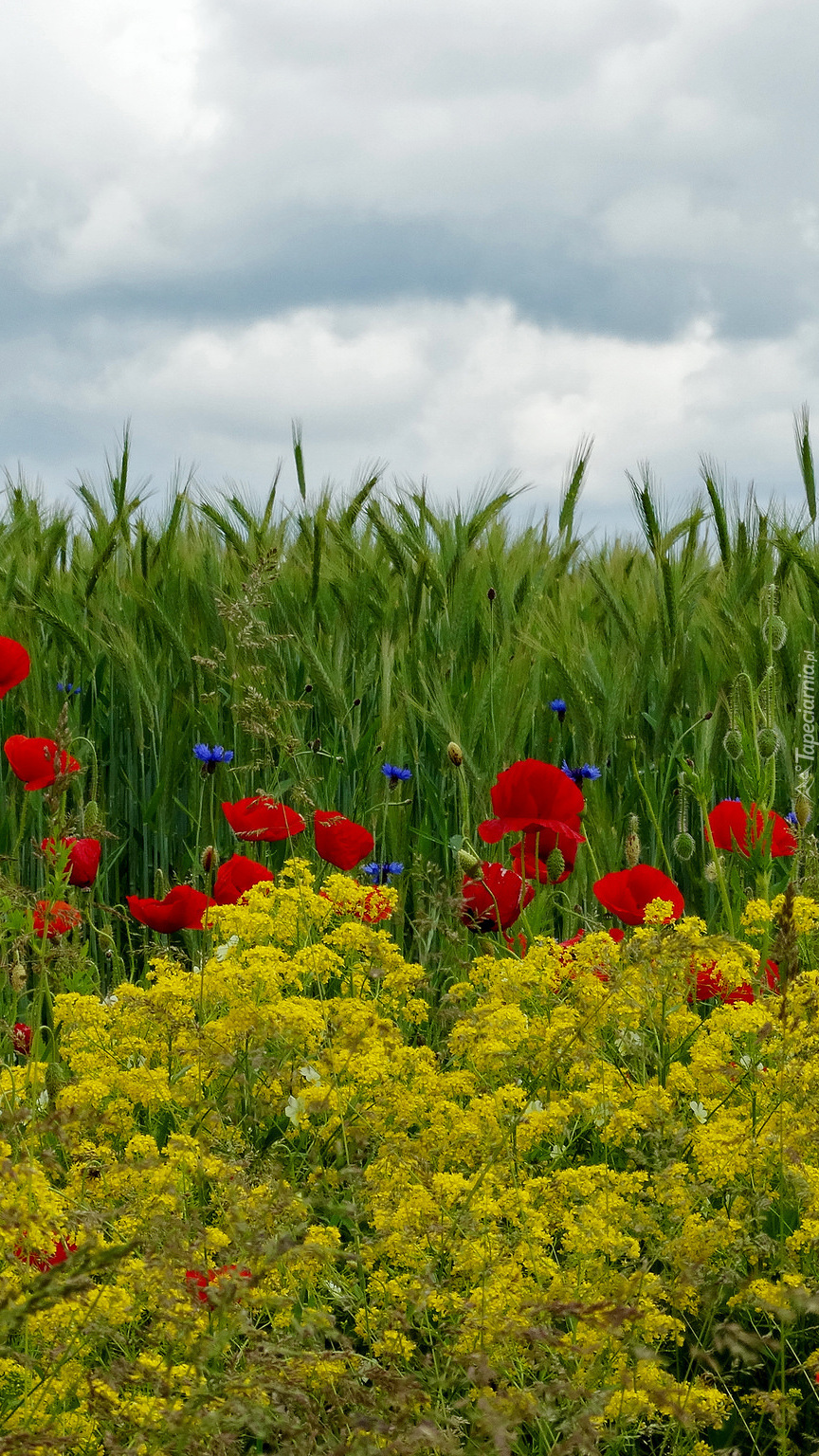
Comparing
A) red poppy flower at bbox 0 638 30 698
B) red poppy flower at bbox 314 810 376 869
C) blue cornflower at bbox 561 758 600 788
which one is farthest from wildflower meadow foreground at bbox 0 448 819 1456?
red poppy flower at bbox 0 638 30 698

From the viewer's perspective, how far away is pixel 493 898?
86.5 inches

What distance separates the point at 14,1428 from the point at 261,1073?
0.57m

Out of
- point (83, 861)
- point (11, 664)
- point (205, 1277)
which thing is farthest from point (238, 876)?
point (205, 1277)

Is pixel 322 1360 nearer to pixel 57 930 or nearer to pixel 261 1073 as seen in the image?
pixel 261 1073

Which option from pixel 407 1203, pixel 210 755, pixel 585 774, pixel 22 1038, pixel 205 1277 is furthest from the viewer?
pixel 210 755

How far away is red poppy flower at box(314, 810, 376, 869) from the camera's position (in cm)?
233

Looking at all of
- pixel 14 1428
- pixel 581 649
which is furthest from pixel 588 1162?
pixel 581 649

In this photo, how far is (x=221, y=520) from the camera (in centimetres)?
369

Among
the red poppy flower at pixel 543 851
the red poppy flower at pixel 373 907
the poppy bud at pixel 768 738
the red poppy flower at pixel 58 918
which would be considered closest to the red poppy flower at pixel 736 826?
the poppy bud at pixel 768 738

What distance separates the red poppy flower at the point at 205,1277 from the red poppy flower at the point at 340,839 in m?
1.03

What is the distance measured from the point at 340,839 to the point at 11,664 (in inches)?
35.8

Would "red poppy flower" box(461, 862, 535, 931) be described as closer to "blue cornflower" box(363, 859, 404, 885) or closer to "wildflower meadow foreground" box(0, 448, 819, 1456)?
"wildflower meadow foreground" box(0, 448, 819, 1456)

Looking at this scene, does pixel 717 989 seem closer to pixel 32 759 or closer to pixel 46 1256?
pixel 46 1256

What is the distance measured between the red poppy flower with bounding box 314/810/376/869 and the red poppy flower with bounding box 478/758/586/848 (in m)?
0.26
